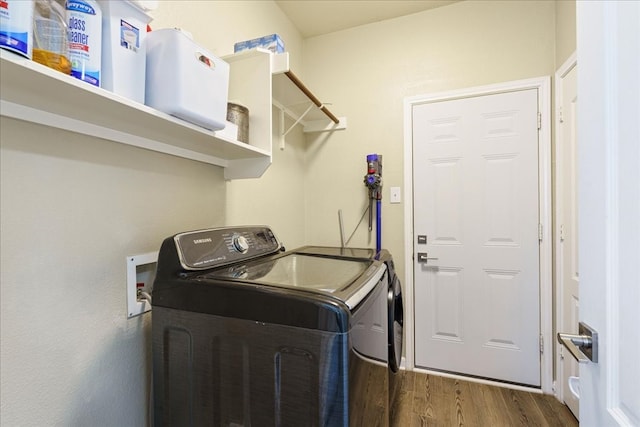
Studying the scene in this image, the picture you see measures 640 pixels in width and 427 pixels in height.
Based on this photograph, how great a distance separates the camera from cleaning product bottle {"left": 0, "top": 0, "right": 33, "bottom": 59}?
503 mm

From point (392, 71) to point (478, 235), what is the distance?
4.76 ft

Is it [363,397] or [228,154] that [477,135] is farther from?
[363,397]

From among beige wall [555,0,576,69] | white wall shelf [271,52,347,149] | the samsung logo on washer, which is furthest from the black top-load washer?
beige wall [555,0,576,69]

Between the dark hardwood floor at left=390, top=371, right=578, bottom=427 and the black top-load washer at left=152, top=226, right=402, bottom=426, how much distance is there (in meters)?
1.04

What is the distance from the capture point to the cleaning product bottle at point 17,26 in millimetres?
503

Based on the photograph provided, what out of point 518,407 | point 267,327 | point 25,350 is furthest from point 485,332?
point 25,350

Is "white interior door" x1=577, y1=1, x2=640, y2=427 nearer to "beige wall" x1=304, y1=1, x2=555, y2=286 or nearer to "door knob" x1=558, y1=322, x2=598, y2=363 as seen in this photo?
"door knob" x1=558, y1=322, x2=598, y2=363

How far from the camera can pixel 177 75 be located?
0.81 meters

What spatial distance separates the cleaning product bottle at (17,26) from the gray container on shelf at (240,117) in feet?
2.16

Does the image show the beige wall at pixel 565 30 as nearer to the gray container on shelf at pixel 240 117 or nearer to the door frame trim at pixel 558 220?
the door frame trim at pixel 558 220

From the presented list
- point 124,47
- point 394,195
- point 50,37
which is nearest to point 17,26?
point 50,37

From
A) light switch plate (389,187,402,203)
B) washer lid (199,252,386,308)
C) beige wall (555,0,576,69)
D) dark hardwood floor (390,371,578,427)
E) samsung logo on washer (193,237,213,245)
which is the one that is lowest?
dark hardwood floor (390,371,578,427)

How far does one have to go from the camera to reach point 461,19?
218 cm

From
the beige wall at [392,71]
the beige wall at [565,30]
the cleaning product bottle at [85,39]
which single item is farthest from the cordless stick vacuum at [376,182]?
the cleaning product bottle at [85,39]
